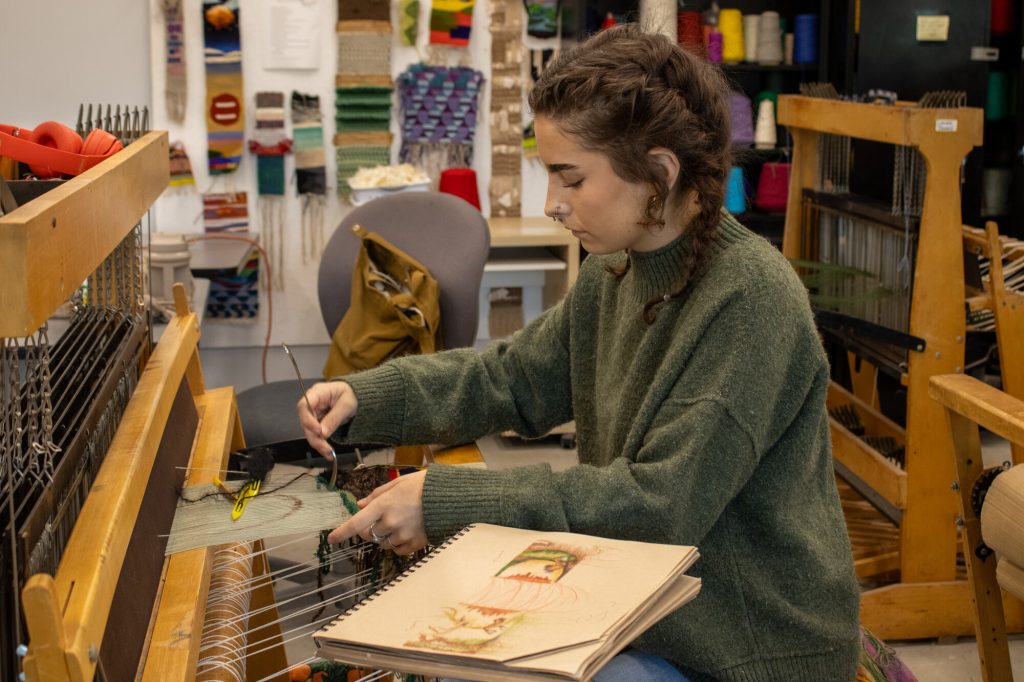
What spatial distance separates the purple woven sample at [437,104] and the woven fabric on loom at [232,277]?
2.25 ft

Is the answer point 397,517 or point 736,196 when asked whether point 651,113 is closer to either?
point 397,517

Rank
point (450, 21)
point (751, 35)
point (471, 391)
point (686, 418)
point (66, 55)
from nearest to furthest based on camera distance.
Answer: point (686, 418) < point (471, 391) < point (66, 55) < point (450, 21) < point (751, 35)

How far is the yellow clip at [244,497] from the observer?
148 centimetres

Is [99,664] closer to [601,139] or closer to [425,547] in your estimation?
[425,547]

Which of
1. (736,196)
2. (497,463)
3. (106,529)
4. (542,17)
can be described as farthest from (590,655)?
(542,17)

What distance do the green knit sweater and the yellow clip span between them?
150 mm

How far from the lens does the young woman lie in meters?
1.31

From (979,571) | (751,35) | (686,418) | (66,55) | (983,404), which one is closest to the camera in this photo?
(686,418)

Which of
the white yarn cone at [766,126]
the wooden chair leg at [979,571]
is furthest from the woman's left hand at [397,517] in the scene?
the white yarn cone at [766,126]

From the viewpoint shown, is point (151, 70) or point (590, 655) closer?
point (590, 655)

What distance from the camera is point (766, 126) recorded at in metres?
4.77

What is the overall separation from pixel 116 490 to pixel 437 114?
3.58m

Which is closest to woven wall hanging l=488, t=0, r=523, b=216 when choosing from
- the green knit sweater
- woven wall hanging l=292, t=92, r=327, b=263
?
woven wall hanging l=292, t=92, r=327, b=263

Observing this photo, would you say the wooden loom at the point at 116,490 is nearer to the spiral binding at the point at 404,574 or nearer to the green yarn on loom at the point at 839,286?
the spiral binding at the point at 404,574
